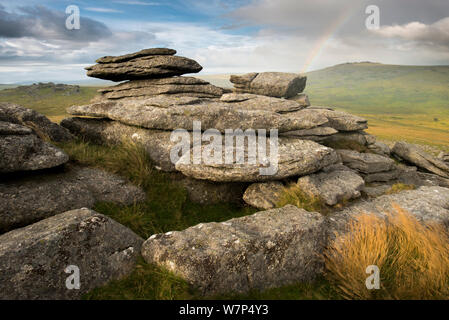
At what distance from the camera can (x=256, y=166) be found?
9.83 m

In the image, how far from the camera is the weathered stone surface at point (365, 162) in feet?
52.4

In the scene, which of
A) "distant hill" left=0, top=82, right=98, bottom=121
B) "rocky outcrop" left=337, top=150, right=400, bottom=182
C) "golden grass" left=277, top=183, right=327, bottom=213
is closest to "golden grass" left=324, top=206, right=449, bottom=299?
"golden grass" left=277, top=183, right=327, bottom=213

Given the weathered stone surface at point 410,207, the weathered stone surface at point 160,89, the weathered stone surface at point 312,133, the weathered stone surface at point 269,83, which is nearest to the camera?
the weathered stone surface at point 410,207

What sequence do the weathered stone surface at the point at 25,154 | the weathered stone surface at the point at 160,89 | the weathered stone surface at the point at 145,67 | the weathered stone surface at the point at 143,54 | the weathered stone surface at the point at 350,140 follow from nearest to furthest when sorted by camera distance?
the weathered stone surface at the point at 25,154 < the weathered stone surface at the point at 145,67 < the weathered stone surface at the point at 143,54 < the weathered stone surface at the point at 160,89 < the weathered stone surface at the point at 350,140

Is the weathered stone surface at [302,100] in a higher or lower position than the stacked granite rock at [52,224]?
higher

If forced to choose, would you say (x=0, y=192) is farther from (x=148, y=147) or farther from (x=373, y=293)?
(x=373, y=293)

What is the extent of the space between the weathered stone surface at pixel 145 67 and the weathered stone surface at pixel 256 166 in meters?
6.73

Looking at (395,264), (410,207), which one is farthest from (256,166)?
(410,207)

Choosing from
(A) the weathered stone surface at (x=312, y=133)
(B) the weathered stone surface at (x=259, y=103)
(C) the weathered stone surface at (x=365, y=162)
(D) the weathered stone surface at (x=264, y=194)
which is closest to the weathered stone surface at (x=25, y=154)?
(D) the weathered stone surface at (x=264, y=194)

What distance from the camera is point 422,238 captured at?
6500mm

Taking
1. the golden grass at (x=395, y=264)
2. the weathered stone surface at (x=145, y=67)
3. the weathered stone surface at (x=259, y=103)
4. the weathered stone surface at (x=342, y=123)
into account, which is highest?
the weathered stone surface at (x=145, y=67)

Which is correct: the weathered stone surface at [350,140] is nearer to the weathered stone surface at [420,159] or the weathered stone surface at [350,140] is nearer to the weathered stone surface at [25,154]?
the weathered stone surface at [420,159]

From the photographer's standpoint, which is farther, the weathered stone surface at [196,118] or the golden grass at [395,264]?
the weathered stone surface at [196,118]
